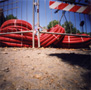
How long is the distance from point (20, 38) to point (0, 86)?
8.23 ft

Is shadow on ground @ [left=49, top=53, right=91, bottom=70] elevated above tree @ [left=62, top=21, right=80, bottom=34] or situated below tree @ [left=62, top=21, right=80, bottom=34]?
below

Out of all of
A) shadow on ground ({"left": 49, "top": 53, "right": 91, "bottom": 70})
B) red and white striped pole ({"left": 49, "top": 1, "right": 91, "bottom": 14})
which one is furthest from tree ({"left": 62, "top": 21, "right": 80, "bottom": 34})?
shadow on ground ({"left": 49, "top": 53, "right": 91, "bottom": 70})

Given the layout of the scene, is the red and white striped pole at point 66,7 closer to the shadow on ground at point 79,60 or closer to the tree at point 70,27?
the tree at point 70,27

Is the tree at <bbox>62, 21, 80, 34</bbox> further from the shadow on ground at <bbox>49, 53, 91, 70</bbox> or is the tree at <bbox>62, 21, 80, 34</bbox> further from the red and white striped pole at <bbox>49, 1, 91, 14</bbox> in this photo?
the shadow on ground at <bbox>49, 53, 91, 70</bbox>

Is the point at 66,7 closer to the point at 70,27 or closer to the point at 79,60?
the point at 70,27

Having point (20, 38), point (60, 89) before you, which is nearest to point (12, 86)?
point (60, 89)

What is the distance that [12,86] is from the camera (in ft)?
2.36

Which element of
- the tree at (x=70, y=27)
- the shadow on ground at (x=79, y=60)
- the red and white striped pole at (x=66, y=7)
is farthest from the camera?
the tree at (x=70, y=27)

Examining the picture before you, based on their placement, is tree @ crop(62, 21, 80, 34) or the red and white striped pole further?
tree @ crop(62, 21, 80, 34)

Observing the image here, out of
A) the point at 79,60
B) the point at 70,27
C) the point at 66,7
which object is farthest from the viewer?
the point at 70,27

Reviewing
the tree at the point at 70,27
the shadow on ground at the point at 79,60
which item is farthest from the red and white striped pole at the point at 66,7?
the shadow on ground at the point at 79,60

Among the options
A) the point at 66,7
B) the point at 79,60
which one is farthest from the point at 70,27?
the point at 79,60

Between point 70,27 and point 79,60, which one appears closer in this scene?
point 79,60

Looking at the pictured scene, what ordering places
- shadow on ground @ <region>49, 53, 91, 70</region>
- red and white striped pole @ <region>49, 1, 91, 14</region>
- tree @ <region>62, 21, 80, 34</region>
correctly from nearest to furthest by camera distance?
shadow on ground @ <region>49, 53, 91, 70</region>, red and white striped pole @ <region>49, 1, 91, 14</region>, tree @ <region>62, 21, 80, 34</region>
